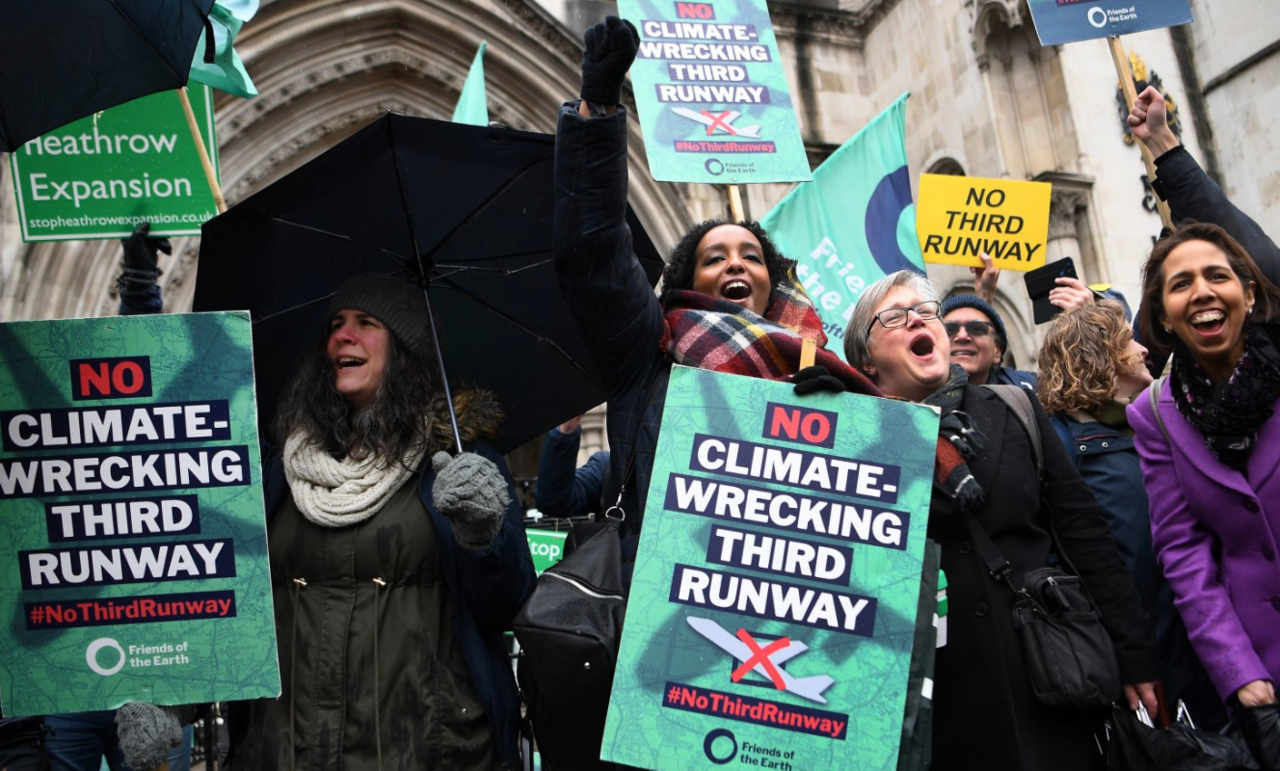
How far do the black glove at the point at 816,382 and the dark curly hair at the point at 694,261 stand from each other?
1.95 feet

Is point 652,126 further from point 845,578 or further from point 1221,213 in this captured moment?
point 845,578

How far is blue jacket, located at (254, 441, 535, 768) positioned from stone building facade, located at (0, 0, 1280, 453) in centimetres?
635

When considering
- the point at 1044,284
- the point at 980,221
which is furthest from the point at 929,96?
the point at 1044,284

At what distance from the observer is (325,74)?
845cm

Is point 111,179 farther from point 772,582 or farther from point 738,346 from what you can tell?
point 772,582

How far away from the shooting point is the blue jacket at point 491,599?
203cm

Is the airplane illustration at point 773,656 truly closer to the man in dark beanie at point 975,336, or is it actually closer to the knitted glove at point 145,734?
the knitted glove at point 145,734

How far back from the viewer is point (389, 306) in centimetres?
236

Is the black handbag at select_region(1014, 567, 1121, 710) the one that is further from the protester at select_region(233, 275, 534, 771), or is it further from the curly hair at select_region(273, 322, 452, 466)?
the curly hair at select_region(273, 322, 452, 466)

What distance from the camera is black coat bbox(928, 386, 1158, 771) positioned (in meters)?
2.07

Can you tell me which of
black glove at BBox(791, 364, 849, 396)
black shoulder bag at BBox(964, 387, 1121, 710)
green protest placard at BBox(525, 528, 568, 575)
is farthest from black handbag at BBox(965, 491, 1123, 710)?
green protest placard at BBox(525, 528, 568, 575)

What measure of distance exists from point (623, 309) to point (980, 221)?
3949 mm

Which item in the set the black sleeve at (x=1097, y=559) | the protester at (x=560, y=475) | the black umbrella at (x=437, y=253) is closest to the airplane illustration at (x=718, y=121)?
the protester at (x=560, y=475)

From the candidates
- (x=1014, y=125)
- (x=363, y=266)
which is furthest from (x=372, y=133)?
(x=1014, y=125)
